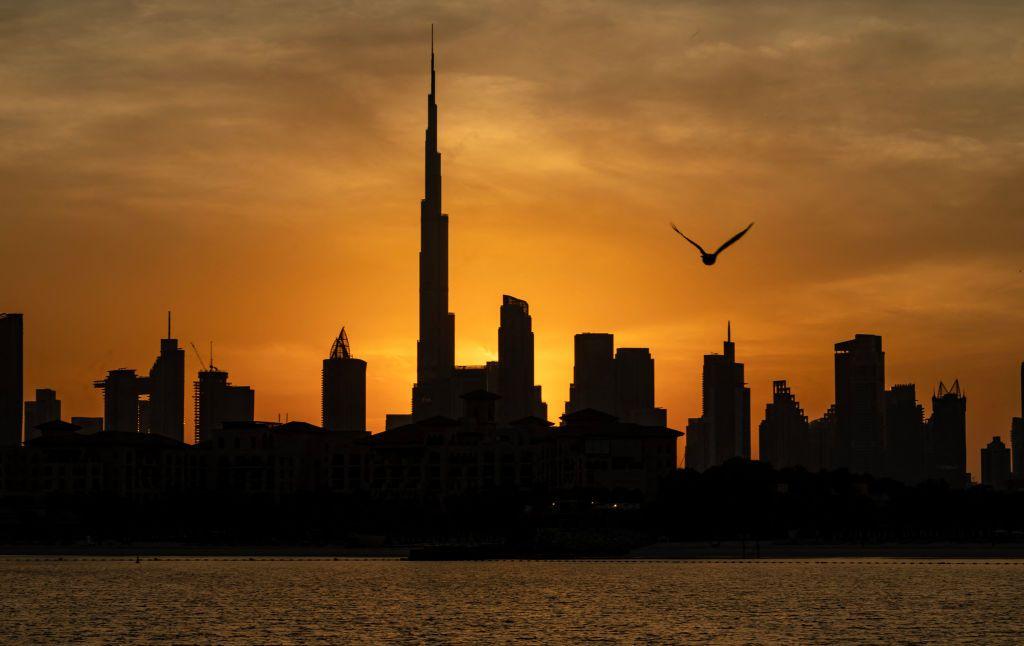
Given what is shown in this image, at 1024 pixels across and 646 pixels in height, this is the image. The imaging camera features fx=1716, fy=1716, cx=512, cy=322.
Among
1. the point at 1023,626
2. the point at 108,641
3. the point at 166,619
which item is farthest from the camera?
the point at 166,619

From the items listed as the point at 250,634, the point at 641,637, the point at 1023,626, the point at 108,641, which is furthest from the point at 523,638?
the point at 1023,626

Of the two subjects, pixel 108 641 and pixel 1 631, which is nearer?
pixel 108 641

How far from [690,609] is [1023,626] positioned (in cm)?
3877

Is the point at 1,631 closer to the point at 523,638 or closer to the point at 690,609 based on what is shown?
the point at 523,638

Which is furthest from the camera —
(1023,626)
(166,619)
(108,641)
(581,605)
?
(581,605)

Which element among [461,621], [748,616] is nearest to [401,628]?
[461,621]

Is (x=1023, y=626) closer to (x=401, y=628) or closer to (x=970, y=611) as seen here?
(x=970, y=611)

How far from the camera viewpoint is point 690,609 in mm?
195500

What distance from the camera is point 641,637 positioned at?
16238cm

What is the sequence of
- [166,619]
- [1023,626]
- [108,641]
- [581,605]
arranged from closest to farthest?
[108,641]
[1023,626]
[166,619]
[581,605]

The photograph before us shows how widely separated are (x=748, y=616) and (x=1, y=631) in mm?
78004

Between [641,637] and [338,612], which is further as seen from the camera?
[338,612]

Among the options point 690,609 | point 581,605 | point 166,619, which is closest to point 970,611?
point 690,609

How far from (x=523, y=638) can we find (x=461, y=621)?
18.8 m
